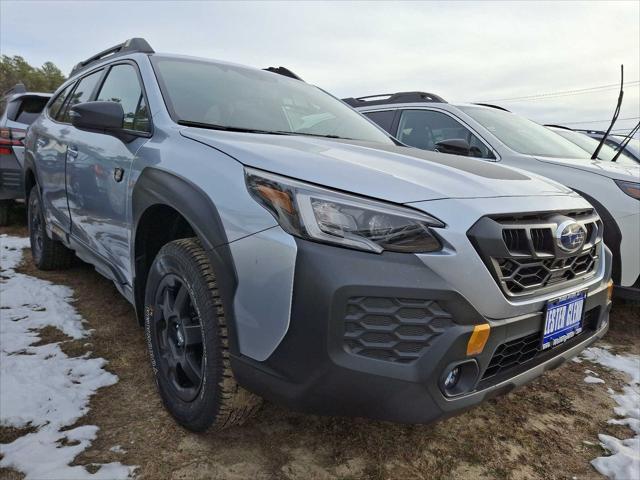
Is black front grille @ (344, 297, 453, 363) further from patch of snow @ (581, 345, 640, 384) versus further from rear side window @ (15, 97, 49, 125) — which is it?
rear side window @ (15, 97, 49, 125)

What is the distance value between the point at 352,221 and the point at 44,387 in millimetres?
1686

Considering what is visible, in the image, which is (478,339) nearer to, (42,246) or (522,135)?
(522,135)

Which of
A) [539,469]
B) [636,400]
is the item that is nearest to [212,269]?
[539,469]

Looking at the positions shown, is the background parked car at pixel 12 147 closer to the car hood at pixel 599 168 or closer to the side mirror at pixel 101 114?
the side mirror at pixel 101 114

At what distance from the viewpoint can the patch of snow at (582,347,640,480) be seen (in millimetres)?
1801

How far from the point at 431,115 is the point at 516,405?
2994mm

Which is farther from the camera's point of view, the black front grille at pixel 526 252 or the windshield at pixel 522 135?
the windshield at pixel 522 135

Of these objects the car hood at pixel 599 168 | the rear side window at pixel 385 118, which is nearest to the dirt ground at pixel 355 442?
the car hood at pixel 599 168

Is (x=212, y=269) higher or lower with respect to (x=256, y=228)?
lower

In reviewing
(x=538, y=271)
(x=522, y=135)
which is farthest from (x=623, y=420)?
(x=522, y=135)

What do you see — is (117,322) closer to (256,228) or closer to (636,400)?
(256,228)

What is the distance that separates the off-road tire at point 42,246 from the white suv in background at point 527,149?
3.16 m

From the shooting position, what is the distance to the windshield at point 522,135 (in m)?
3.88

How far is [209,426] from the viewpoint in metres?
1.71
